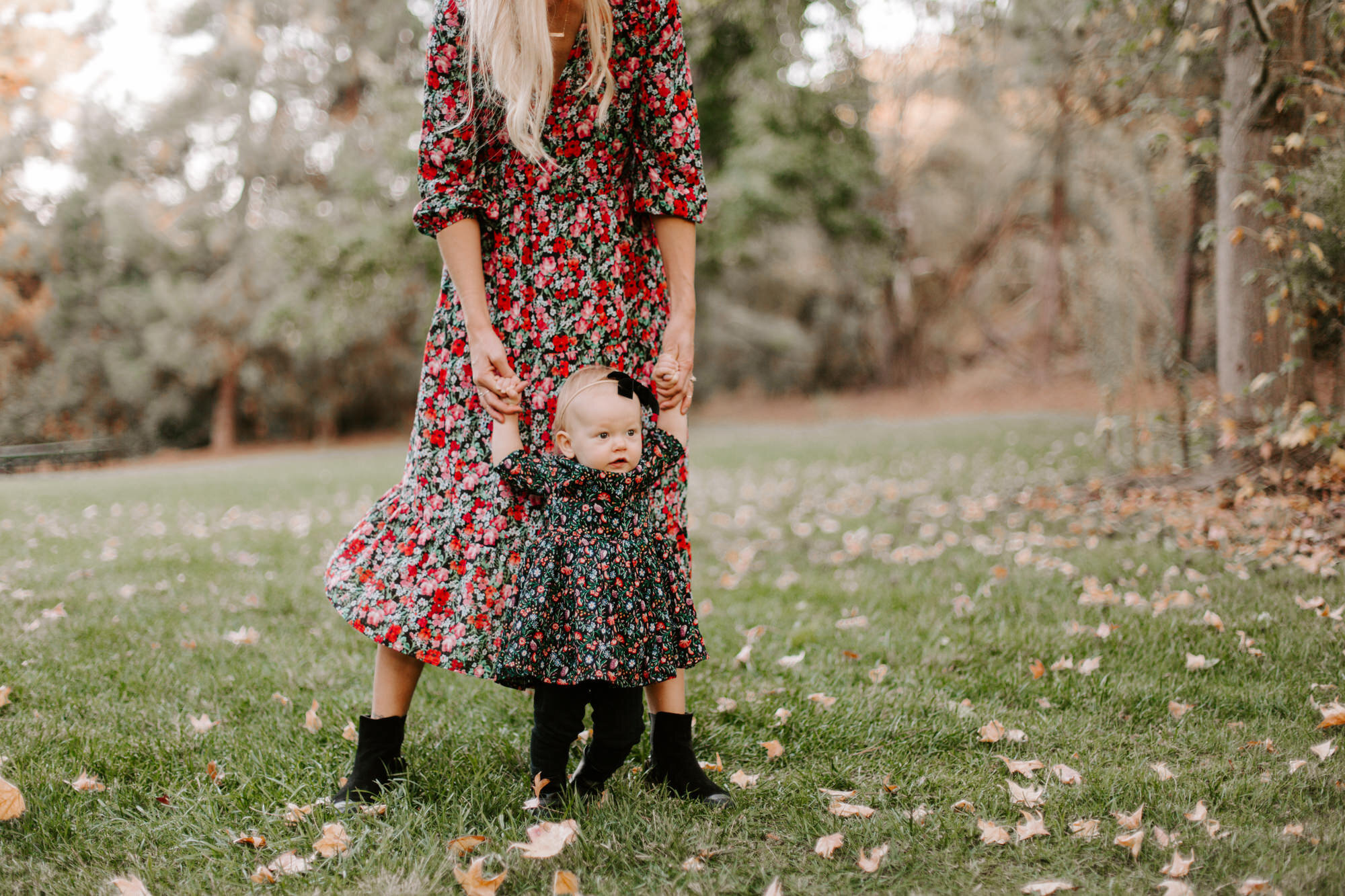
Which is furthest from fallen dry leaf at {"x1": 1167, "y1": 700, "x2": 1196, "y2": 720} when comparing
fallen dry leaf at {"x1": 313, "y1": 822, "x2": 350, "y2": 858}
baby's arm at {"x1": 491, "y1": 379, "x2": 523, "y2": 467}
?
fallen dry leaf at {"x1": 313, "y1": 822, "x2": 350, "y2": 858}

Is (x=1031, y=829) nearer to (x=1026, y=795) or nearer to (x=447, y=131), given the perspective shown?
(x=1026, y=795)

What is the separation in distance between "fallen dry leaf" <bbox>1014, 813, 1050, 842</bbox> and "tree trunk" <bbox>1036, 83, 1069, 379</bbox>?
721 inches

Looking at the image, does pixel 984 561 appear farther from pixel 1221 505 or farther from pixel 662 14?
pixel 662 14

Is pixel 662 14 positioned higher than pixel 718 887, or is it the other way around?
pixel 662 14

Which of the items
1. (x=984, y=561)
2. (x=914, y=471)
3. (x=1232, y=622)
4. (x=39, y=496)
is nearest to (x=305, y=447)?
(x=39, y=496)

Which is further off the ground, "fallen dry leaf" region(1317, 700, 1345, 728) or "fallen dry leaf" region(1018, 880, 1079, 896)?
"fallen dry leaf" region(1317, 700, 1345, 728)

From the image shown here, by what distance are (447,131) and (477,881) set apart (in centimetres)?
146

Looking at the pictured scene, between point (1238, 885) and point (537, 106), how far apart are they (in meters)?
1.96

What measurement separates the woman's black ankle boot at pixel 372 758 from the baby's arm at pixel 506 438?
689 millimetres

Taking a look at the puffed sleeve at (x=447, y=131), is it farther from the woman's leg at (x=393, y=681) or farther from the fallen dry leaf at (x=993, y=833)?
the fallen dry leaf at (x=993, y=833)

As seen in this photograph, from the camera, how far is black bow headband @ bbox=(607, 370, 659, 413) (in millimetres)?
1900

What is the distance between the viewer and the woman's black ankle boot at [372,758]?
2.09 metres

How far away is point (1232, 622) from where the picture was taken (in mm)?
3119

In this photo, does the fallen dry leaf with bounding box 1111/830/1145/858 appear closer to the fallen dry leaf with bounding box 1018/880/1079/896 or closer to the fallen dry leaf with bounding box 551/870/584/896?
the fallen dry leaf with bounding box 1018/880/1079/896
